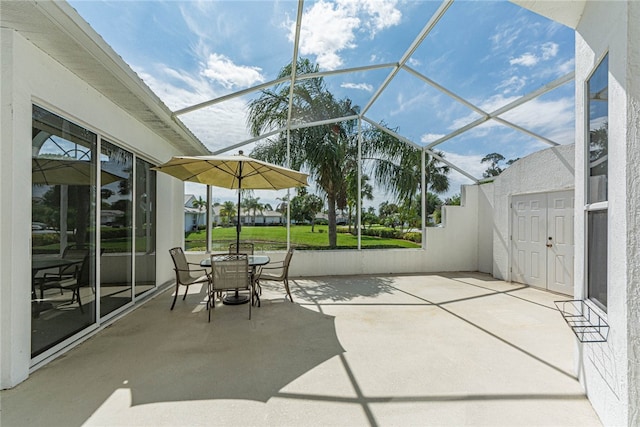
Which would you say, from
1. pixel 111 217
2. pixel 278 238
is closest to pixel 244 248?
pixel 278 238

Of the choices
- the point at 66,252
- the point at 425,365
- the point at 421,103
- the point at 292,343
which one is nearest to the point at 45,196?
the point at 66,252

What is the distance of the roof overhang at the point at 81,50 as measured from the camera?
7.22 ft

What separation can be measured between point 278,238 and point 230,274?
10.0 ft

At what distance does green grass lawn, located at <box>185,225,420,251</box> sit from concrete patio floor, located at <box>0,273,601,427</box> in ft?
8.71

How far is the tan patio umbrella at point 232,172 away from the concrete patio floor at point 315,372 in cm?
211

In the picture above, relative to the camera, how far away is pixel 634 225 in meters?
1.66

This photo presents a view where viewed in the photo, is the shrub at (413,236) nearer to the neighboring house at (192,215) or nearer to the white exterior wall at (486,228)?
the white exterior wall at (486,228)

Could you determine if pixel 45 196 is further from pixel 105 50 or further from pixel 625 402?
pixel 625 402

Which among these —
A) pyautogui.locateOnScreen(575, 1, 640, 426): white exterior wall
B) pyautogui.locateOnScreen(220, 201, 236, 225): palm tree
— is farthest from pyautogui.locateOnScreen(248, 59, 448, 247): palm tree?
pyautogui.locateOnScreen(575, 1, 640, 426): white exterior wall

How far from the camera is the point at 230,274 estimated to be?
4.08m

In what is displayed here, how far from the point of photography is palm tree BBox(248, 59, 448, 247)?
6594mm

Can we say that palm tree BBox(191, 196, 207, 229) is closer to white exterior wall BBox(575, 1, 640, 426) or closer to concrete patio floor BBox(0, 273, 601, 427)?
concrete patio floor BBox(0, 273, 601, 427)

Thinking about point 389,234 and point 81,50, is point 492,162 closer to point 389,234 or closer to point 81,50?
point 389,234

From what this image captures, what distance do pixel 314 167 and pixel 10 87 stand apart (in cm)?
549
